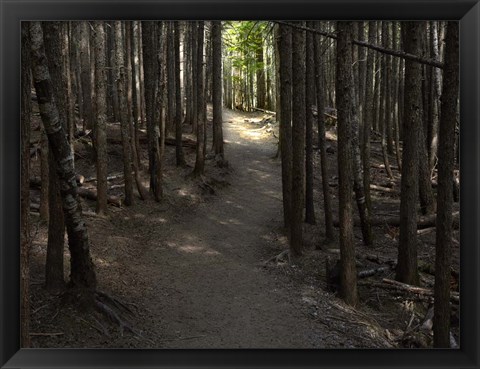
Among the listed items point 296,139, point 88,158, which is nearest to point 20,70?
point 296,139

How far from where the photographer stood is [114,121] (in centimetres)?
1625

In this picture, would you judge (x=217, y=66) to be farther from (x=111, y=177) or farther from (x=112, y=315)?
(x=112, y=315)

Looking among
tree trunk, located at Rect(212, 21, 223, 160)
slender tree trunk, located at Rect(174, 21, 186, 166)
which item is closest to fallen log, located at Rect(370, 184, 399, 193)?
tree trunk, located at Rect(212, 21, 223, 160)

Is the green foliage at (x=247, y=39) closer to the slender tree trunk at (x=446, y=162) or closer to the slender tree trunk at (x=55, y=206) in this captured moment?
the slender tree trunk at (x=55, y=206)

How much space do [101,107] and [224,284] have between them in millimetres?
4480

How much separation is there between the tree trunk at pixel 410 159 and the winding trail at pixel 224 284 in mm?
2036

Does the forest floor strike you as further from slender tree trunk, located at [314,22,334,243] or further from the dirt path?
slender tree trunk, located at [314,22,334,243]

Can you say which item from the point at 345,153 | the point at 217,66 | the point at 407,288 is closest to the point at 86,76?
the point at 217,66

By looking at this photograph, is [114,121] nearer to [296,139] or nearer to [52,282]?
[296,139]

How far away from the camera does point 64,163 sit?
14.8 ft

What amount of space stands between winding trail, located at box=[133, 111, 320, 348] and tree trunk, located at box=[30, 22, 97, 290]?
1098mm

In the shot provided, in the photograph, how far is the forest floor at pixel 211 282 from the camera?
190 inches

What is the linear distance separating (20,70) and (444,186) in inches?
131

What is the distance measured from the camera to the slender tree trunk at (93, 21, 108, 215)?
869cm
